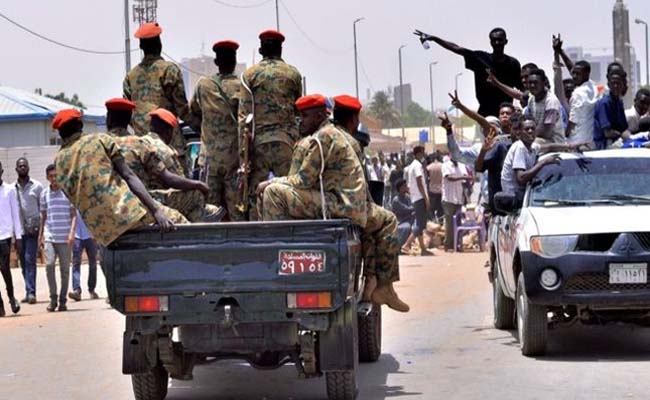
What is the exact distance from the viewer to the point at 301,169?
9.95 meters

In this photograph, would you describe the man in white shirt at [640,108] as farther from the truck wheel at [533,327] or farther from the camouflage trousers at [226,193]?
the camouflage trousers at [226,193]

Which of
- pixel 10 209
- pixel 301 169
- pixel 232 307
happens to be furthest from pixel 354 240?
pixel 10 209

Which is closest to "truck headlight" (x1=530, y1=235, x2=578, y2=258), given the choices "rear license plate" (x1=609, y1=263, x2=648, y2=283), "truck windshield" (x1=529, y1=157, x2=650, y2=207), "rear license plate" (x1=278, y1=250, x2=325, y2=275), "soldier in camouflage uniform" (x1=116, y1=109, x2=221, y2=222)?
"rear license plate" (x1=609, y1=263, x2=648, y2=283)

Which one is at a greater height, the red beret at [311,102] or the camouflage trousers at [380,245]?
the red beret at [311,102]

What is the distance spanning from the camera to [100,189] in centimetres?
944

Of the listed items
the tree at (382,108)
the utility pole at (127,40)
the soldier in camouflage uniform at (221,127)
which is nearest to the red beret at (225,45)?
the soldier in camouflage uniform at (221,127)

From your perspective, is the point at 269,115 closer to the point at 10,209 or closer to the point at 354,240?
the point at 354,240

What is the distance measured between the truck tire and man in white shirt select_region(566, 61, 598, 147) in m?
4.90

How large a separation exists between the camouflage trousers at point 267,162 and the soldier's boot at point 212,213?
355mm

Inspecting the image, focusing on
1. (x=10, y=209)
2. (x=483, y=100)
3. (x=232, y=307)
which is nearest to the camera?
(x=232, y=307)

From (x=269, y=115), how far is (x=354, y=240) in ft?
6.99

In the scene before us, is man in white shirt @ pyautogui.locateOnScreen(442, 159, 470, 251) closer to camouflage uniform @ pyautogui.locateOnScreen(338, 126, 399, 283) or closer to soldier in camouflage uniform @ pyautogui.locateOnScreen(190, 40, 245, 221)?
soldier in camouflage uniform @ pyautogui.locateOnScreen(190, 40, 245, 221)

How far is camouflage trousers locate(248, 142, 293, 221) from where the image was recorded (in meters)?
11.6

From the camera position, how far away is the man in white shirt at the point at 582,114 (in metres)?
15.7
